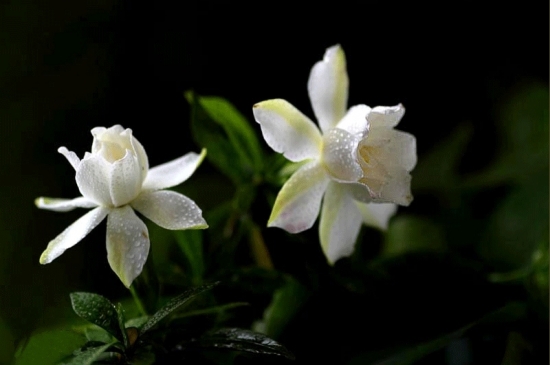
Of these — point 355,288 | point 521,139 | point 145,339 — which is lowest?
point 521,139

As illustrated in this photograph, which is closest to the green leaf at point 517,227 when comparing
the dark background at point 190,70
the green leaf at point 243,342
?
the dark background at point 190,70

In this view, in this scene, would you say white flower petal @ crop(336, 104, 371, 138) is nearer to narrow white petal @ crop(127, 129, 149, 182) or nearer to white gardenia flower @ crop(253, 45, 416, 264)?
white gardenia flower @ crop(253, 45, 416, 264)

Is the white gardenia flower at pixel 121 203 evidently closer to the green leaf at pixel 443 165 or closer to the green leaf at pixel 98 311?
the green leaf at pixel 98 311

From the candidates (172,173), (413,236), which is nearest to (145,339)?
(172,173)

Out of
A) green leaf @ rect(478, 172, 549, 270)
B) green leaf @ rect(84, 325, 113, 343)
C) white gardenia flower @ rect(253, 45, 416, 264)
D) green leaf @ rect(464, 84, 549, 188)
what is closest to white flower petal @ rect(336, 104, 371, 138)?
white gardenia flower @ rect(253, 45, 416, 264)

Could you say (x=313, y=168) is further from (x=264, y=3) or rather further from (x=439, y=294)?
(x=264, y=3)

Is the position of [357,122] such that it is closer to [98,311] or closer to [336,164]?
[336,164]
